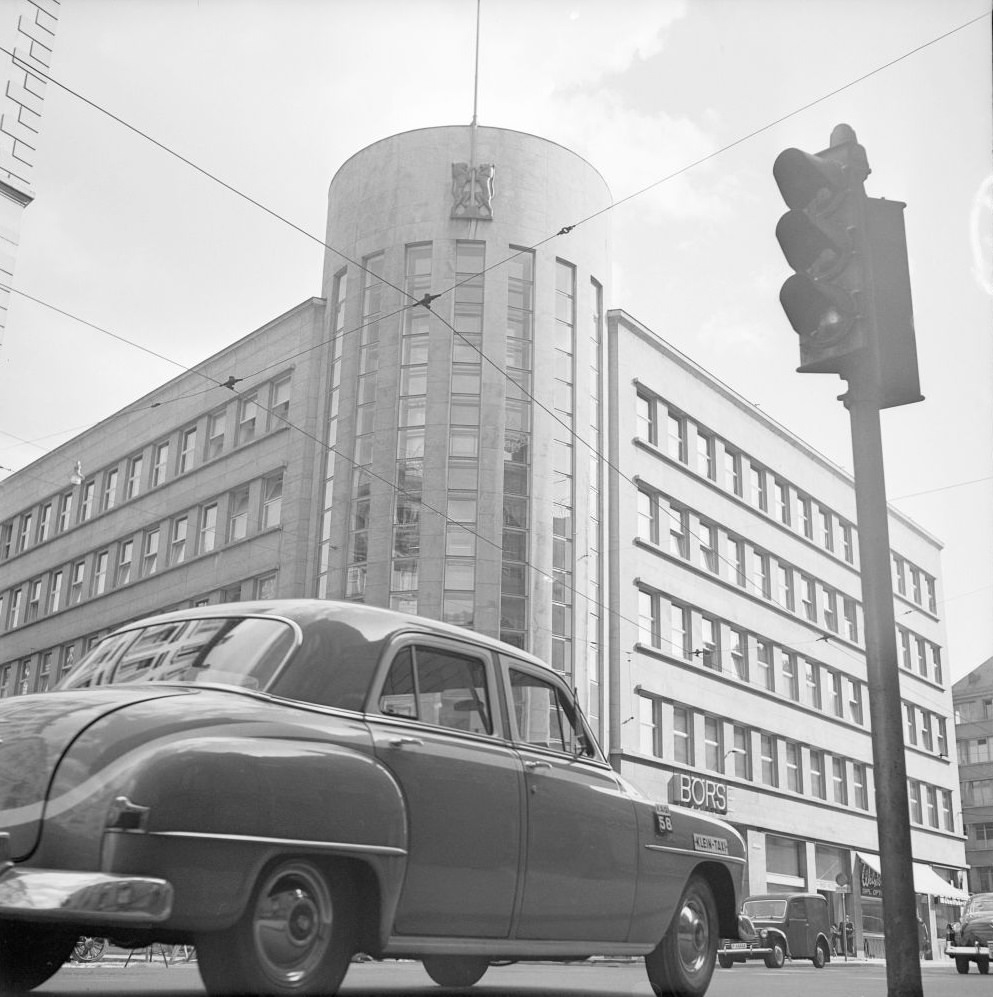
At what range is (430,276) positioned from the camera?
1517 inches

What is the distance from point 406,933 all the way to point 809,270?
10.3 ft

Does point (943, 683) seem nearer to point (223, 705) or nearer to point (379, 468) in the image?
point (379, 468)

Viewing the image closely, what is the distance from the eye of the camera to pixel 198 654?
5.76 meters

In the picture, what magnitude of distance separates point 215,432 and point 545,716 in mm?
40657

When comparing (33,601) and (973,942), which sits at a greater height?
(33,601)

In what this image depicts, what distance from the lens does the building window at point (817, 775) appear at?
49625 millimetres

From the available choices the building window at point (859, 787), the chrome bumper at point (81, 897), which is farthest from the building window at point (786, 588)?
the chrome bumper at point (81, 897)

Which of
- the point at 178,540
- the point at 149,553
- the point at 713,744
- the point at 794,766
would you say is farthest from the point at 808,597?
the point at 149,553

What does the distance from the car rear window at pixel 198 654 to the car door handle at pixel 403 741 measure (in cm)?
59

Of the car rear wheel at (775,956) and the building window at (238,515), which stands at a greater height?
the building window at (238,515)

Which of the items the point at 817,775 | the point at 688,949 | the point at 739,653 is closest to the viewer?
the point at 688,949

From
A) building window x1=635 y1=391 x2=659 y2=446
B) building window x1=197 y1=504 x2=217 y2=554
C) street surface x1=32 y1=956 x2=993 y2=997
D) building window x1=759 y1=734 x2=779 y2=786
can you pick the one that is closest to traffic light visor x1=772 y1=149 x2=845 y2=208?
street surface x1=32 y1=956 x2=993 y2=997

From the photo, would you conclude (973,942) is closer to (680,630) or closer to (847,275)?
(680,630)

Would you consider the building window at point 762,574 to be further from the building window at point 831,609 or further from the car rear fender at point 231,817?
the car rear fender at point 231,817
